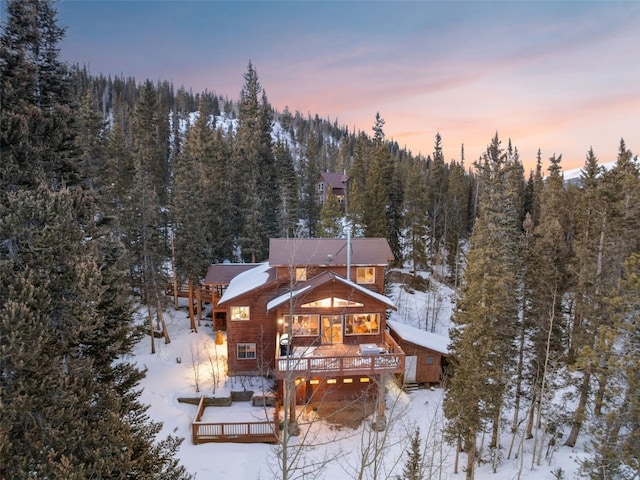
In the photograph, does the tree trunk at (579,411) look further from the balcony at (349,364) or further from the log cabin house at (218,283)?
the log cabin house at (218,283)

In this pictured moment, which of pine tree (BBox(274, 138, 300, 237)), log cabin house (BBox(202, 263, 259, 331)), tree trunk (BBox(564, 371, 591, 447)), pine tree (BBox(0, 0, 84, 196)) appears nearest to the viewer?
pine tree (BBox(0, 0, 84, 196))

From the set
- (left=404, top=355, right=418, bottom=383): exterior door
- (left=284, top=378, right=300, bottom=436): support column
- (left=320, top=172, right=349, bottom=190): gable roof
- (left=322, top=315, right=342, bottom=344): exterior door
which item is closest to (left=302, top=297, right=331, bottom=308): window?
(left=322, top=315, right=342, bottom=344): exterior door

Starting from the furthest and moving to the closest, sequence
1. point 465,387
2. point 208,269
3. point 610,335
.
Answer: point 208,269, point 465,387, point 610,335

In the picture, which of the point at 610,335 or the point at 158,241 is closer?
the point at 610,335

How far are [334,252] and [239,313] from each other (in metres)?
6.85

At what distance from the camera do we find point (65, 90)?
13141 mm

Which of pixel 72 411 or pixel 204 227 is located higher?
pixel 204 227

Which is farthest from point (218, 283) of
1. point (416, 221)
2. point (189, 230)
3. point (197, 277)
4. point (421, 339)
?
point (416, 221)

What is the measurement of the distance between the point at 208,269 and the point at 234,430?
49.0 ft

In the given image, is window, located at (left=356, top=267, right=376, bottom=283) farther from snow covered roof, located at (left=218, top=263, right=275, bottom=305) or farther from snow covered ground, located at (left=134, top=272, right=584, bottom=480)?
snow covered ground, located at (left=134, top=272, right=584, bottom=480)

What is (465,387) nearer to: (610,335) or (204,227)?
(610,335)

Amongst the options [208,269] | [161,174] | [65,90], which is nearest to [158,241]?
[208,269]

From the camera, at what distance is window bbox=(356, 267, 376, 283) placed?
23328 millimetres

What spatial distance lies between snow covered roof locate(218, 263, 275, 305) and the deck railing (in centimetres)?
708
